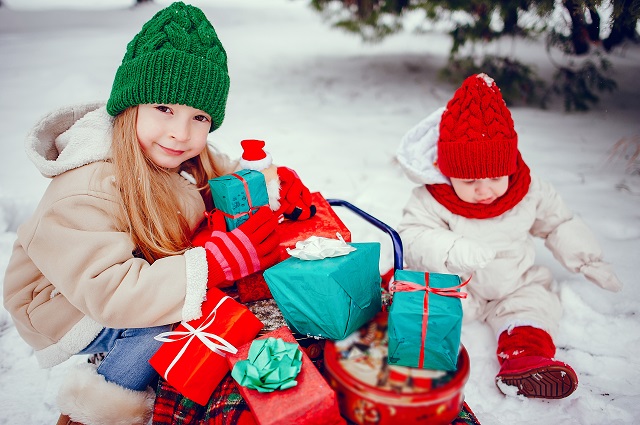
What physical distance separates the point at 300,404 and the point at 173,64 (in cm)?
113

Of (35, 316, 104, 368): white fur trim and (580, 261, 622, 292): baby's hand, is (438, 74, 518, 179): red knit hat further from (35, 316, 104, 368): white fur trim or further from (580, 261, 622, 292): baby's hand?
(35, 316, 104, 368): white fur trim

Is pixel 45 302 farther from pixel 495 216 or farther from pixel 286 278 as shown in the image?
pixel 495 216

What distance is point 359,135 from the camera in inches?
166

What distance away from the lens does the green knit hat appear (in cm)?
159

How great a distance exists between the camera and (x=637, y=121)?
13.6 ft

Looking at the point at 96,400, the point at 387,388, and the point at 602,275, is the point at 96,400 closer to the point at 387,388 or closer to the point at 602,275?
the point at 387,388

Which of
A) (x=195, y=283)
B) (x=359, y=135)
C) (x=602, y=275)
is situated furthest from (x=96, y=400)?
(x=359, y=135)

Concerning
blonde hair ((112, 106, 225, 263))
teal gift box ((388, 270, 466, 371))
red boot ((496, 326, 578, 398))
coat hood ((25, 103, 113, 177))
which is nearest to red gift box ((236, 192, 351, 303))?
blonde hair ((112, 106, 225, 263))

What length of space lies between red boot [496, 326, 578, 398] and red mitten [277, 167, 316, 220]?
3.13 feet

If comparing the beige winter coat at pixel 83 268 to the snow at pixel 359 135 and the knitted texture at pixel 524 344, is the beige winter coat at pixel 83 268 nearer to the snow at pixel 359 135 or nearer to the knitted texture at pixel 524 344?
the snow at pixel 359 135

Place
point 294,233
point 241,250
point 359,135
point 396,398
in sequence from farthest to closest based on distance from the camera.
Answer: point 359,135, point 294,233, point 241,250, point 396,398

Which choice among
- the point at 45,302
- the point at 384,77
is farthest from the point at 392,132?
the point at 45,302

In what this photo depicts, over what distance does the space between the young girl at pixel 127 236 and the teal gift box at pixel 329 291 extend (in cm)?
21

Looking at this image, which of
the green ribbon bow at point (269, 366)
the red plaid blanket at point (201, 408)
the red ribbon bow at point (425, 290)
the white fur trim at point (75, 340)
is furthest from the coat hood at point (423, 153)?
the white fur trim at point (75, 340)
